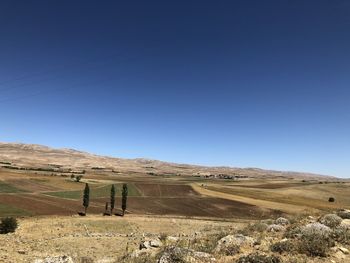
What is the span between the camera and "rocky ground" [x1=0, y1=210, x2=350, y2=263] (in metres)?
16.5

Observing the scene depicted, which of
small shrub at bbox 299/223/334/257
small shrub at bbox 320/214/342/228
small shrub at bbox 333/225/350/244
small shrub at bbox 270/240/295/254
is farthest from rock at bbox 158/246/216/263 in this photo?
small shrub at bbox 320/214/342/228

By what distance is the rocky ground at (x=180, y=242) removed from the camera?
1652 centimetres

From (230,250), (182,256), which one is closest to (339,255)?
(230,250)

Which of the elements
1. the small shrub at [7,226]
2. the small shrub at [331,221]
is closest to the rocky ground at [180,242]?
the small shrub at [331,221]

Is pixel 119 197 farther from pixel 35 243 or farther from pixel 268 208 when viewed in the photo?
pixel 35 243

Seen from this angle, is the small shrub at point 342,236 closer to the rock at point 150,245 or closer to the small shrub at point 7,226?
the rock at point 150,245

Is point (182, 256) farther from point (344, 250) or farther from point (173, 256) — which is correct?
point (344, 250)

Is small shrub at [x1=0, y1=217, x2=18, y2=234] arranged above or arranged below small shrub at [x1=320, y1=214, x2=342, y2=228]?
below

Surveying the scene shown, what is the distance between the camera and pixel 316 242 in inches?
648

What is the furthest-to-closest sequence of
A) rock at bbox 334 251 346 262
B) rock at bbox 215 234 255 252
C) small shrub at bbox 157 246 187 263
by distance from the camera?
1. rock at bbox 215 234 255 252
2. small shrub at bbox 157 246 187 263
3. rock at bbox 334 251 346 262

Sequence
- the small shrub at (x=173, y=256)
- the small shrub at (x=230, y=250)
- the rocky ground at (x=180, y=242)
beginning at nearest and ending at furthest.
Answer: the small shrub at (x=173, y=256), the rocky ground at (x=180, y=242), the small shrub at (x=230, y=250)

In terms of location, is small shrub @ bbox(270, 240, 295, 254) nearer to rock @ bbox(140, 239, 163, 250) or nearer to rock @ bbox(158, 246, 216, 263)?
rock @ bbox(158, 246, 216, 263)

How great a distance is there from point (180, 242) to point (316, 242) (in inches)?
407

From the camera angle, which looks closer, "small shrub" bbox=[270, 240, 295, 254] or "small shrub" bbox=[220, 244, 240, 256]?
"small shrub" bbox=[270, 240, 295, 254]
